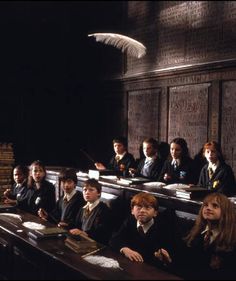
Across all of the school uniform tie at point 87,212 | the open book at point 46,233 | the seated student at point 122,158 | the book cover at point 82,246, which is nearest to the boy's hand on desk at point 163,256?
the book cover at point 82,246

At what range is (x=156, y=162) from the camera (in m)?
7.18

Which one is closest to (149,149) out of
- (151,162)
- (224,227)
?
(151,162)

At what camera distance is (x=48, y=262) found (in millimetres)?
3514

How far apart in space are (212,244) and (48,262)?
125 cm

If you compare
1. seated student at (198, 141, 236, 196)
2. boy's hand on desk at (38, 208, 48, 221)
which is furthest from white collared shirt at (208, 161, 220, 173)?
boy's hand on desk at (38, 208, 48, 221)

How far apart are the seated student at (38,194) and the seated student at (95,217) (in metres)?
1.24

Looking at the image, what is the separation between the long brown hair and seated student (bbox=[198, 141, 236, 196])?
6.47ft

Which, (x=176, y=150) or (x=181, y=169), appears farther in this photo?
(x=181, y=169)

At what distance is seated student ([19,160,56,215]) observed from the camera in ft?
20.5

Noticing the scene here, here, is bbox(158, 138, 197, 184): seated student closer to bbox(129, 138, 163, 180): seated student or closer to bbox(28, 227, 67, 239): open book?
bbox(129, 138, 163, 180): seated student

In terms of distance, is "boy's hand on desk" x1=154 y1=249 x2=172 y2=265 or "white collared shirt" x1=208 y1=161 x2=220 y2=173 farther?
"white collared shirt" x1=208 y1=161 x2=220 y2=173

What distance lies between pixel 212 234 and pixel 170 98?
15.8ft

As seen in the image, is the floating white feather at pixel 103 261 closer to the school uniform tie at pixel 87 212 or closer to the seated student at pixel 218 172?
the school uniform tie at pixel 87 212

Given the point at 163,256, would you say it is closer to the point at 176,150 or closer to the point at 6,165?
the point at 176,150
